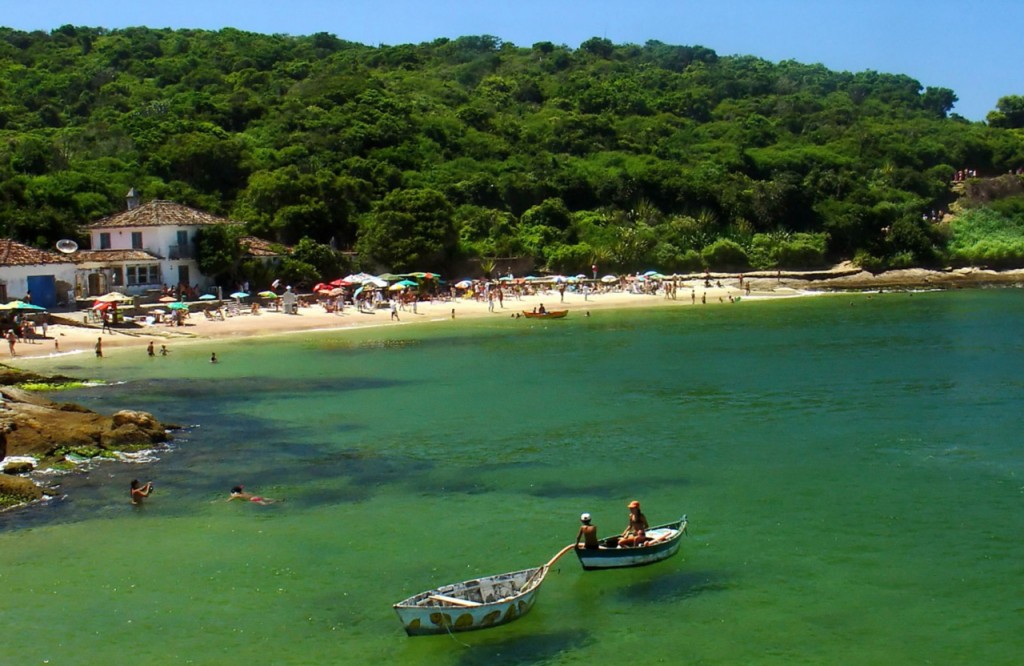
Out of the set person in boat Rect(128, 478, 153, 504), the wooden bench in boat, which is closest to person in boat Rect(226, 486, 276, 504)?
person in boat Rect(128, 478, 153, 504)

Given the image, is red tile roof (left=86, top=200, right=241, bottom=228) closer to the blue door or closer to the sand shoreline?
the sand shoreline

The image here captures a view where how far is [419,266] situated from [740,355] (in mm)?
31795

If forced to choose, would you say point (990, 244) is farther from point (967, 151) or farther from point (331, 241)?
point (331, 241)

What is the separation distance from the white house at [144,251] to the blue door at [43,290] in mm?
3435

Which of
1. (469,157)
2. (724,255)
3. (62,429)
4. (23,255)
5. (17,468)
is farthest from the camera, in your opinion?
(469,157)

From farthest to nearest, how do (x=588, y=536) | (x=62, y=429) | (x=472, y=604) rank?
(x=62, y=429) < (x=588, y=536) < (x=472, y=604)

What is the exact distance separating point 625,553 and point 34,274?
4662 centimetres

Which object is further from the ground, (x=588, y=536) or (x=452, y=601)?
(x=588, y=536)

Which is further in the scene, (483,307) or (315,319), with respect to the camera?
(483,307)

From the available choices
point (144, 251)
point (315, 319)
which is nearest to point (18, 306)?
point (144, 251)

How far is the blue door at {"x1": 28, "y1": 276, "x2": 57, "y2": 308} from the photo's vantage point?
58.3m

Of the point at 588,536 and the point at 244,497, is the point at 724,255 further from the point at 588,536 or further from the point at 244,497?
the point at 588,536

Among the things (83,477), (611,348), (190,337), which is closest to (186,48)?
(190,337)

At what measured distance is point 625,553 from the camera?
21109 millimetres
